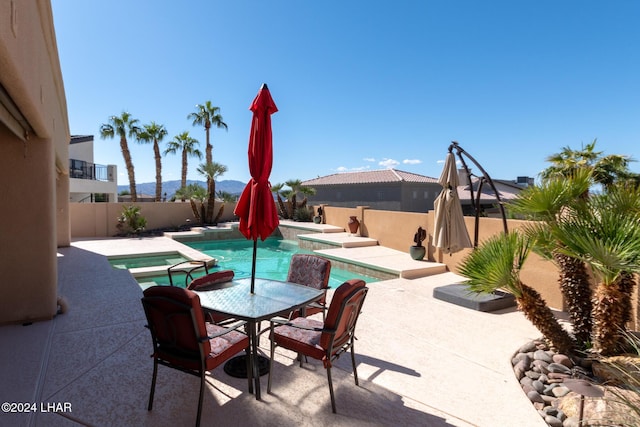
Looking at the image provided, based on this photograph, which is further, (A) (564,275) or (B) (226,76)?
(B) (226,76)

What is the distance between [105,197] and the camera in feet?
94.3

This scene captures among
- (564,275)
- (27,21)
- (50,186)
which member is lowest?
(564,275)

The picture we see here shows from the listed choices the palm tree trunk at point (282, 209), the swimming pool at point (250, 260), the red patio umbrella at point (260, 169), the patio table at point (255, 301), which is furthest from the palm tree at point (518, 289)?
the palm tree trunk at point (282, 209)

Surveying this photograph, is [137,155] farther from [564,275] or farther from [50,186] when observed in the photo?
[564,275]

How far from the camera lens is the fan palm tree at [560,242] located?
372 cm

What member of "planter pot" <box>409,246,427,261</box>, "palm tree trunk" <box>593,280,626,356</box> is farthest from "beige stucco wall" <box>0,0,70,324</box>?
"planter pot" <box>409,246,427,261</box>

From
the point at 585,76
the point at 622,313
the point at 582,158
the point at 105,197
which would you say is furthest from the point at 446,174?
the point at 105,197

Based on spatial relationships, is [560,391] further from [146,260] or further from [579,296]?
[146,260]

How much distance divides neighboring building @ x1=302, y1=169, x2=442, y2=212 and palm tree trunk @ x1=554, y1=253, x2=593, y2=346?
2221 cm

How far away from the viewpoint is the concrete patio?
2.73 meters

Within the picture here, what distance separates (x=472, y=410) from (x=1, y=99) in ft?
16.8

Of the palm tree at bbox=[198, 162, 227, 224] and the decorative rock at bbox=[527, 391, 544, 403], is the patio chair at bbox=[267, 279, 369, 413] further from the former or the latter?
the palm tree at bbox=[198, 162, 227, 224]

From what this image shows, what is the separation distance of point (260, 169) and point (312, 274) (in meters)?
1.65

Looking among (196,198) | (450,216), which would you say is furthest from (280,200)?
(450,216)
